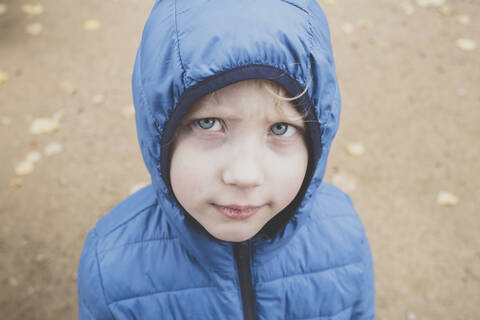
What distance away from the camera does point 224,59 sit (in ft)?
2.92

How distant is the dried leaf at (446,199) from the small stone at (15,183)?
2.82m

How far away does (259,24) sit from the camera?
0.91m

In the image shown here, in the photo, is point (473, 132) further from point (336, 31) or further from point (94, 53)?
point (94, 53)

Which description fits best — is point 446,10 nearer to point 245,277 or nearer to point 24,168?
point 245,277

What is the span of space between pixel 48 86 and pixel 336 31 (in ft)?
8.39

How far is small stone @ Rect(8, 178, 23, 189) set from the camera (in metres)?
2.74

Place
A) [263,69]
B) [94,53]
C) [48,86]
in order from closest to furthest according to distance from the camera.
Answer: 1. [263,69]
2. [48,86]
3. [94,53]

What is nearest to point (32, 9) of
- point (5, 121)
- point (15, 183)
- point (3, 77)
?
point (3, 77)

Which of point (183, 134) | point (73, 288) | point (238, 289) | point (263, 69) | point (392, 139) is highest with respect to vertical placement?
point (263, 69)

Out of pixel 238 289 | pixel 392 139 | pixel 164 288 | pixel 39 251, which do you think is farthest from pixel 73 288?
pixel 392 139

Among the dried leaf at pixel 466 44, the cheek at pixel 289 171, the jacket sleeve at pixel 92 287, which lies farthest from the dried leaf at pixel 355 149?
the jacket sleeve at pixel 92 287

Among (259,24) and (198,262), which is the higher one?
(259,24)

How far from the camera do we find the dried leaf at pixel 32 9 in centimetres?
385

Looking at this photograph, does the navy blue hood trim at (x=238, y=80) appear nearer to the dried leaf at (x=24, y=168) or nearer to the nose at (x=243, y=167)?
the nose at (x=243, y=167)
